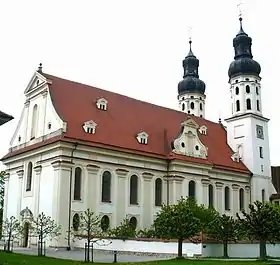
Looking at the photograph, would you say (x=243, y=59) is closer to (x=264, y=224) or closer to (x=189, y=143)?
(x=189, y=143)

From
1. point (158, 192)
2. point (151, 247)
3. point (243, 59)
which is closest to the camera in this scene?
point (151, 247)

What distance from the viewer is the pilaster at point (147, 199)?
46844 mm

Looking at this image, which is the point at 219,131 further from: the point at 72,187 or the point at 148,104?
the point at 72,187

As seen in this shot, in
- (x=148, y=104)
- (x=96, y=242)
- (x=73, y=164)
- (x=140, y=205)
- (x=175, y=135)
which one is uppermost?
(x=148, y=104)

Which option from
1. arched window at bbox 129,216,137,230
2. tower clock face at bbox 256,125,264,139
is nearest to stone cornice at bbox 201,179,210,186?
arched window at bbox 129,216,137,230

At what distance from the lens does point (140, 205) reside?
→ 4656cm

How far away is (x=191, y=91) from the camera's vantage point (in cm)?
7269

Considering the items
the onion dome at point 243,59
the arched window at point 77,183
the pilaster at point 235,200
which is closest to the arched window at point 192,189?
the pilaster at point 235,200

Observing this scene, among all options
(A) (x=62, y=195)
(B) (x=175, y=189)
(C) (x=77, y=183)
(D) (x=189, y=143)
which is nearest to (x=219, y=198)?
(D) (x=189, y=143)

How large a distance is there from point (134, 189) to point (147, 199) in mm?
1815

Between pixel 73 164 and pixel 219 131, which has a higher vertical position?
pixel 219 131

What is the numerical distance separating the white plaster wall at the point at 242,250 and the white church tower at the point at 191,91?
126ft

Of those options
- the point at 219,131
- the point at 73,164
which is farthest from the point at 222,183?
the point at 73,164

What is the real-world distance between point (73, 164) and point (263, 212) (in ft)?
58.4
